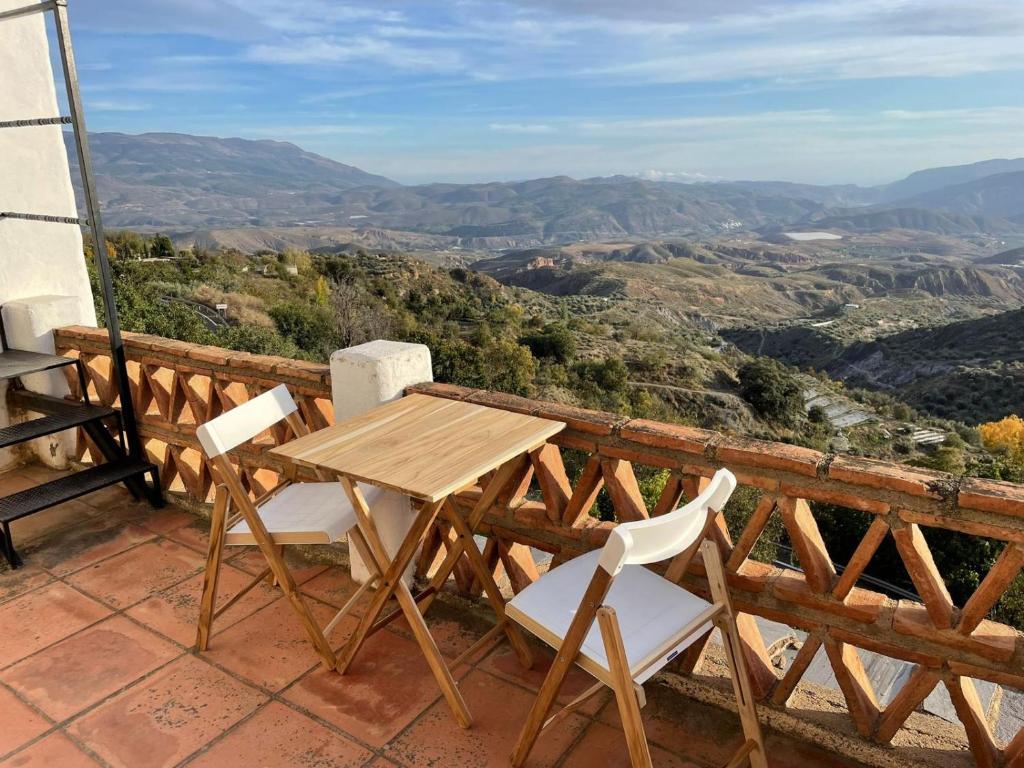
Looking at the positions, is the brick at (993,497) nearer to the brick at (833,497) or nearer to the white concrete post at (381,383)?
the brick at (833,497)

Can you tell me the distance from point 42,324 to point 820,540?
148 inches

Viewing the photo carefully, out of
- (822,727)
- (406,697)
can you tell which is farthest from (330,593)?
(822,727)

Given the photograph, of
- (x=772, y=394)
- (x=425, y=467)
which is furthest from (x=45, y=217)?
(x=772, y=394)

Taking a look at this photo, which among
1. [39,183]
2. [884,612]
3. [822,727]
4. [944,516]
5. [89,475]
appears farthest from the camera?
[39,183]

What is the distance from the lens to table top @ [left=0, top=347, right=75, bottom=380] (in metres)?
3.23

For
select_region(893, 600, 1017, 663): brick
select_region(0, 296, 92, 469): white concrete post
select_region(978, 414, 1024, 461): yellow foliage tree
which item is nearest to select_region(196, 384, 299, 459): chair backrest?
select_region(893, 600, 1017, 663): brick

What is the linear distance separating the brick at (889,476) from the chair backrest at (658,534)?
38 centimetres

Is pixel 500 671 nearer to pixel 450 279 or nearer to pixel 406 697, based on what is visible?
pixel 406 697

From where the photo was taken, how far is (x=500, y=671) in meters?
2.20

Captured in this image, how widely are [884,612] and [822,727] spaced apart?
1.28 ft

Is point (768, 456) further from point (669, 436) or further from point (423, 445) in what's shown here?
point (423, 445)

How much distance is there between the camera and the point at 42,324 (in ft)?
11.8

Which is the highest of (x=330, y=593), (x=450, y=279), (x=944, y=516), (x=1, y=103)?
(x=1, y=103)

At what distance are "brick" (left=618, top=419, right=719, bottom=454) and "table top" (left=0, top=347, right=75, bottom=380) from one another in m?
2.85
